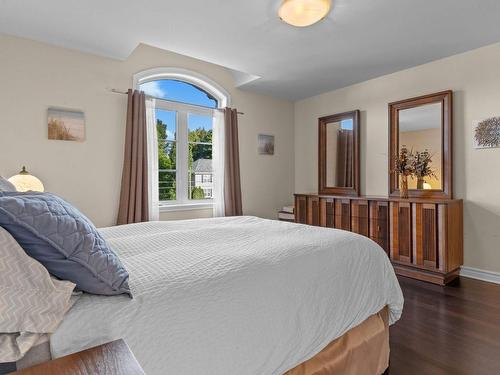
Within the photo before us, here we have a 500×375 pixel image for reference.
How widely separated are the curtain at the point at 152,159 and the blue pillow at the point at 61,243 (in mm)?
2513

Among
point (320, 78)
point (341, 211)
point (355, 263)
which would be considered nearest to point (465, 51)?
point (320, 78)

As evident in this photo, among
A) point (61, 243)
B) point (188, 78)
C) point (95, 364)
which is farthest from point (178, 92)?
point (95, 364)

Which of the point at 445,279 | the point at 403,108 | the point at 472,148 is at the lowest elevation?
the point at 445,279

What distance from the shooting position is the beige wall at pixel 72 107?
273 cm

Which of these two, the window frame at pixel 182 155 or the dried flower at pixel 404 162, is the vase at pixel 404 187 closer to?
the dried flower at pixel 404 162

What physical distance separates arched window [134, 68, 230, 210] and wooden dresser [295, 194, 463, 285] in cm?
200

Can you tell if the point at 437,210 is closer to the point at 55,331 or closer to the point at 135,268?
the point at 135,268

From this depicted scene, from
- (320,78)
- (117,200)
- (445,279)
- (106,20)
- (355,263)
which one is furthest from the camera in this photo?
(320,78)

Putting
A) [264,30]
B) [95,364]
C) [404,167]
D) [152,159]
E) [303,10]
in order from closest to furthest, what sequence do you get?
1. [95,364]
2. [303,10]
3. [264,30]
4. [152,159]
5. [404,167]

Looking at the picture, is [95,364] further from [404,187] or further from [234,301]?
[404,187]

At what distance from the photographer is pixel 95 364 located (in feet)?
2.01

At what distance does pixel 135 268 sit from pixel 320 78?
11.8 ft

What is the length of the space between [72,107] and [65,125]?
206 mm

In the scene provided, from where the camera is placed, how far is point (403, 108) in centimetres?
367
